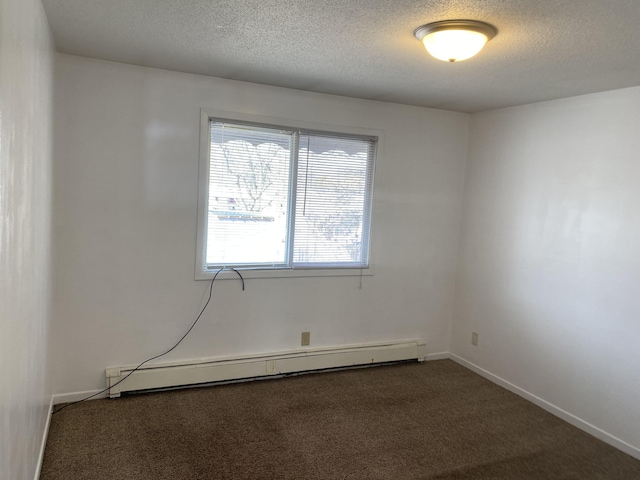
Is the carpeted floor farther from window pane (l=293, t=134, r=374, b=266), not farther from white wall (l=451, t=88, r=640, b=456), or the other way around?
window pane (l=293, t=134, r=374, b=266)

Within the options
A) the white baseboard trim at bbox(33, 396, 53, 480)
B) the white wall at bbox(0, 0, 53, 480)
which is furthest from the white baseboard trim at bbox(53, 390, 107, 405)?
the white wall at bbox(0, 0, 53, 480)

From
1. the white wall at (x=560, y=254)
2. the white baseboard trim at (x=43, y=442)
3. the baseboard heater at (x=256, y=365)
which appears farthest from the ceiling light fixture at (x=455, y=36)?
the white baseboard trim at (x=43, y=442)

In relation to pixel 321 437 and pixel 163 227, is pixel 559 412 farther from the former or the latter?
pixel 163 227

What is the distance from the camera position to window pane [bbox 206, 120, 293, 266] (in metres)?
3.51

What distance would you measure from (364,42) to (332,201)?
5.39 ft

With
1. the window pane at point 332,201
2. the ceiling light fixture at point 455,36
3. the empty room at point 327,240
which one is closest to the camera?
the ceiling light fixture at point 455,36

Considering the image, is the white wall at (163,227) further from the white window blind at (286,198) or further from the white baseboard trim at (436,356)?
the white baseboard trim at (436,356)

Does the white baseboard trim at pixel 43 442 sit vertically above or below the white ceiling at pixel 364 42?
below

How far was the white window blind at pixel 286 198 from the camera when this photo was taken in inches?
139

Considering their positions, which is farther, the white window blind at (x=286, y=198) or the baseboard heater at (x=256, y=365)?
the white window blind at (x=286, y=198)

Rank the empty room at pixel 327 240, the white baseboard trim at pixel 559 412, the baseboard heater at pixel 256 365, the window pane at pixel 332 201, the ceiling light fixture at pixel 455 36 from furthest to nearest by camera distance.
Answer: the window pane at pixel 332 201, the baseboard heater at pixel 256 365, the white baseboard trim at pixel 559 412, the empty room at pixel 327 240, the ceiling light fixture at pixel 455 36

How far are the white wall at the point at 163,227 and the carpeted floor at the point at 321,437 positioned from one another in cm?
42

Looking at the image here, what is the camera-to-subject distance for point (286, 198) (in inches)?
148

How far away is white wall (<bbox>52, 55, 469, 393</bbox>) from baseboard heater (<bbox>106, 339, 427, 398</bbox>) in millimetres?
87
